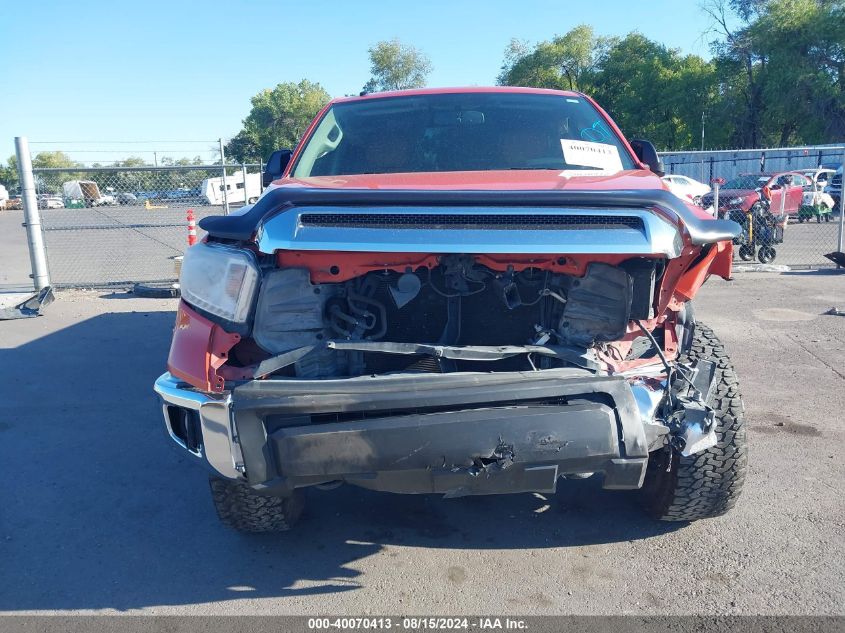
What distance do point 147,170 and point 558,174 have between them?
327 inches

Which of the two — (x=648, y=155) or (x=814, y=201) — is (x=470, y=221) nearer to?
(x=648, y=155)

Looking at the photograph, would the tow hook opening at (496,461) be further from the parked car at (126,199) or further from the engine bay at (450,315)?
the parked car at (126,199)

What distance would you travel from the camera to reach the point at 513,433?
235 centimetres

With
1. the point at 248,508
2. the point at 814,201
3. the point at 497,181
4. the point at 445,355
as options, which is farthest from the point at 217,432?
the point at 814,201

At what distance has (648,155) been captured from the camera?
4.18m

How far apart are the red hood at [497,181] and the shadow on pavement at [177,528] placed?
1.57 metres

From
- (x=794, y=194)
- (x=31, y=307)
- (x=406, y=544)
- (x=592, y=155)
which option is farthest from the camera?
(x=794, y=194)

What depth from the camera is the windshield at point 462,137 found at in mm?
3764

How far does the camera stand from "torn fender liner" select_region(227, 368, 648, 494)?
235cm

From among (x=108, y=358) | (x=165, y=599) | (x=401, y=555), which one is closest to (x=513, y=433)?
(x=401, y=555)

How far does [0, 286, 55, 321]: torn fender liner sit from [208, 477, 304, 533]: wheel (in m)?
6.39

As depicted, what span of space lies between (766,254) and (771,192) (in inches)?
278

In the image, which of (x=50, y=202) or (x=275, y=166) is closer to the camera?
(x=275, y=166)

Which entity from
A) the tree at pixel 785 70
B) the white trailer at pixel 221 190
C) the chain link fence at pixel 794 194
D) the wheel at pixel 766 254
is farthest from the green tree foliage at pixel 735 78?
the white trailer at pixel 221 190
